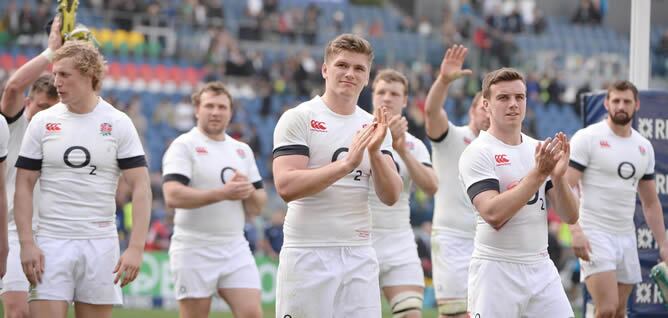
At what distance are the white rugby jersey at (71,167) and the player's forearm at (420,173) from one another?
282 cm

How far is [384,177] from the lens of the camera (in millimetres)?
6418

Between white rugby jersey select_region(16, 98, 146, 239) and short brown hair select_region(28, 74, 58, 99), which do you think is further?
short brown hair select_region(28, 74, 58, 99)

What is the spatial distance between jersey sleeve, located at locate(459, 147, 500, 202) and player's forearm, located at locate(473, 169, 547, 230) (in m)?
0.09

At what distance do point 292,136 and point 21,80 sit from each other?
232 cm

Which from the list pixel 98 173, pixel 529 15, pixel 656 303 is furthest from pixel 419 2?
pixel 98 173

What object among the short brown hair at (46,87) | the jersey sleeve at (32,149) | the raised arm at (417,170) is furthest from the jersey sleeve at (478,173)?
the short brown hair at (46,87)

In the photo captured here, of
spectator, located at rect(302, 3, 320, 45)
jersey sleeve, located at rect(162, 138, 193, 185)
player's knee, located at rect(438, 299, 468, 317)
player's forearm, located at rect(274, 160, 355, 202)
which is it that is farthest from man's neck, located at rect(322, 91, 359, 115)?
spectator, located at rect(302, 3, 320, 45)

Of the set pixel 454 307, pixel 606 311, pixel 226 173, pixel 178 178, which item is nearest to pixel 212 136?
pixel 226 173

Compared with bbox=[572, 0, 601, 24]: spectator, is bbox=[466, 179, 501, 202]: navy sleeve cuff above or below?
below

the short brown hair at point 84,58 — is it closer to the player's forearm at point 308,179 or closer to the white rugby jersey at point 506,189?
the player's forearm at point 308,179

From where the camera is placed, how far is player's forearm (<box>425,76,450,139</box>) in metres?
9.18

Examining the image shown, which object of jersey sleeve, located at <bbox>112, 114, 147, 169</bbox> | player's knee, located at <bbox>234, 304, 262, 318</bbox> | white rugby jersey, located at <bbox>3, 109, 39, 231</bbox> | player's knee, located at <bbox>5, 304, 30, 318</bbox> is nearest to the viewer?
jersey sleeve, located at <bbox>112, 114, 147, 169</bbox>

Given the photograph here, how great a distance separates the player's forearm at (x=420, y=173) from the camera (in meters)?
9.11

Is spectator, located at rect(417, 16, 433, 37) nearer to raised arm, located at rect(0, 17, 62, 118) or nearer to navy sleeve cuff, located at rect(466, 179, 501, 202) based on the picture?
raised arm, located at rect(0, 17, 62, 118)
